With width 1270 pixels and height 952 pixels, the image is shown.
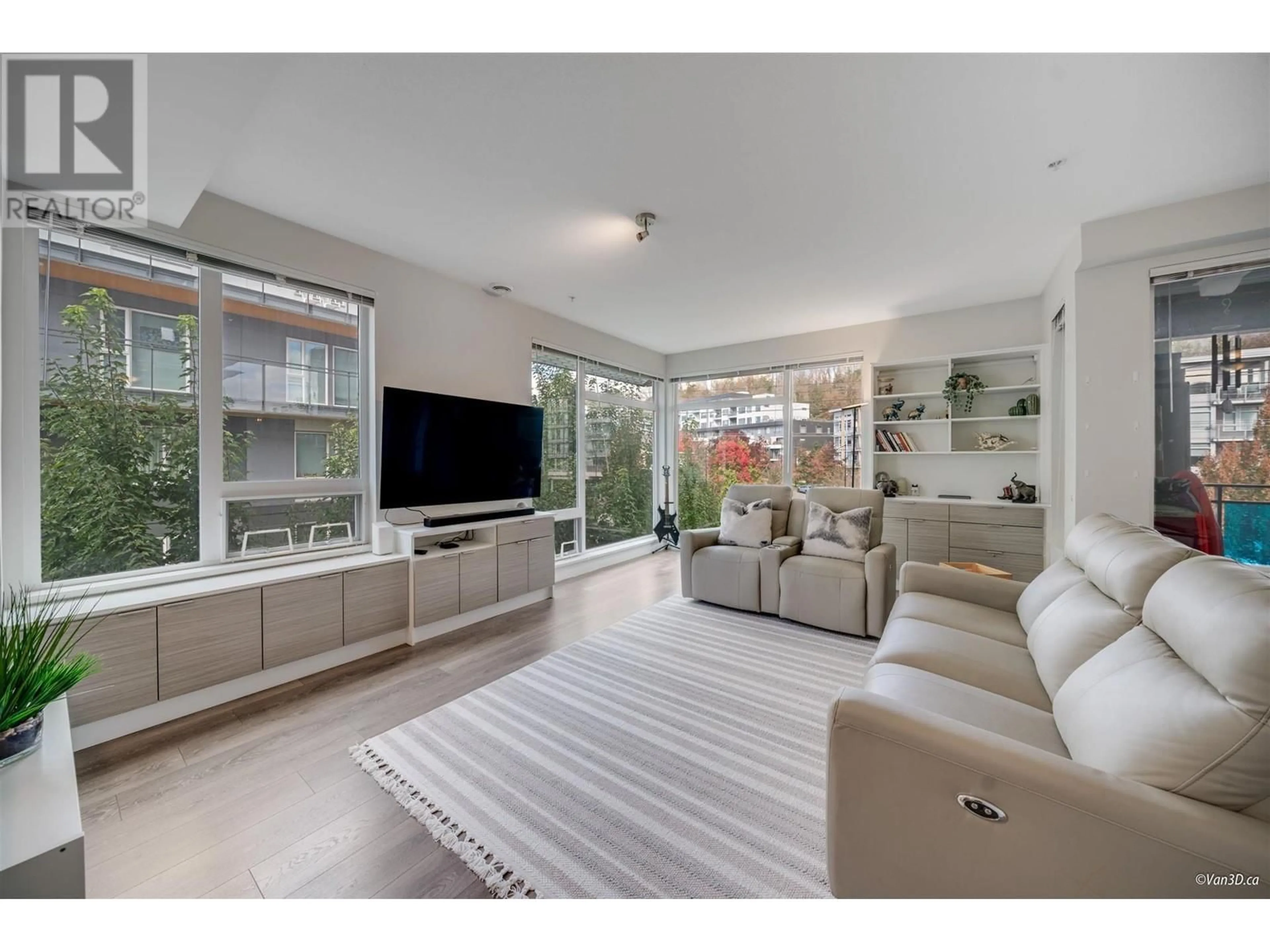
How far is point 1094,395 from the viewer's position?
2.87 m

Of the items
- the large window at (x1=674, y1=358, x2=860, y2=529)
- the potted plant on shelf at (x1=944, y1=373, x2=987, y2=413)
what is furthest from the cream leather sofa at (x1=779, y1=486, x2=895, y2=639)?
the large window at (x1=674, y1=358, x2=860, y2=529)

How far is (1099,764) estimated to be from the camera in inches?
37.9

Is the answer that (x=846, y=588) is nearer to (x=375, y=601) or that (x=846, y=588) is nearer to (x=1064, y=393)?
(x=1064, y=393)

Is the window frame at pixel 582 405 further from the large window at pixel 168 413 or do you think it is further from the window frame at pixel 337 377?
the large window at pixel 168 413

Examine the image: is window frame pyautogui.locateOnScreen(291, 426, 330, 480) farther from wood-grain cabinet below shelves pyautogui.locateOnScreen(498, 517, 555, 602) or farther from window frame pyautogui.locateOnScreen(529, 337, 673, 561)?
window frame pyautogui.locateOnScreen(529, 337, 673, 561)

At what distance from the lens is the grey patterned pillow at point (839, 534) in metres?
3.29

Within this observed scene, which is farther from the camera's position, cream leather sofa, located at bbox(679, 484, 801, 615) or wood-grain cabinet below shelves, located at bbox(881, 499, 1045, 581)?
wood-grain cabinet below shelves, located at bbox(881, 499, 1045, 581)

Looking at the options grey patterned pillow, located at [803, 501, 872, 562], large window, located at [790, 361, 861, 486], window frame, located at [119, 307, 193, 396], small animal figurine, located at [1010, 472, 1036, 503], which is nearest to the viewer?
window frame, located at [119, 307, 193, 396]

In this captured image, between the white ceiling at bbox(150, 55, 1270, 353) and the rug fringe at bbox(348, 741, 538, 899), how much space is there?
2382mm

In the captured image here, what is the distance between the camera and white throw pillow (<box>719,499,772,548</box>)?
3.73m

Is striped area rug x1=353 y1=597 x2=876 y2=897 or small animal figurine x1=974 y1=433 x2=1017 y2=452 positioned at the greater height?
small animal figurine x1=974 y1=433 x2=1017 y2=452

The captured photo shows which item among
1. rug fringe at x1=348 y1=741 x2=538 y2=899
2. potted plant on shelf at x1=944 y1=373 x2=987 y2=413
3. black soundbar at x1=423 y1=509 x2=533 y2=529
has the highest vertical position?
potted plant on shelf at x1=944 y1=373 x2=987 y2=413

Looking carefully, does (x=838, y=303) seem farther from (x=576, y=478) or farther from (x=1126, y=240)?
(x=576, y=478)
